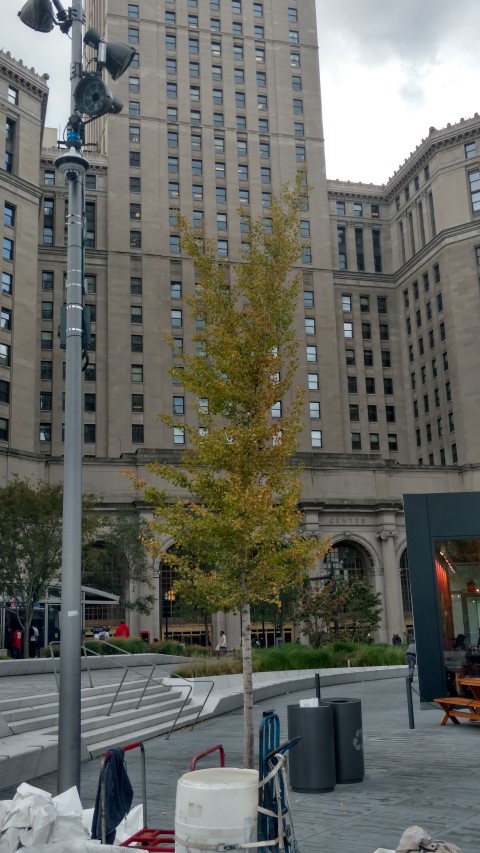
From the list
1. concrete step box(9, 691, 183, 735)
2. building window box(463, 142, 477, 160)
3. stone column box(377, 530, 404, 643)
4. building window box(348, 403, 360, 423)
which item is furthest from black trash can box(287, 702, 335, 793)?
building window box(463, 142, 477, 160)

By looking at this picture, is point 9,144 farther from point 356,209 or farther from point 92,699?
point 92,699

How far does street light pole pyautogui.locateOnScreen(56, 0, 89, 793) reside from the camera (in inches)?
354

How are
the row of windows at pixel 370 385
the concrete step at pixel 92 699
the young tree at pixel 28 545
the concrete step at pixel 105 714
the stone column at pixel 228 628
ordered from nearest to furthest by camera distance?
the concrete step at pixel 105 714 < the concrete step at pixel 92 699 < the young tree at pixel 28 545 < the stone column at pixel 228 628 < the row of windows at pixel 370 385

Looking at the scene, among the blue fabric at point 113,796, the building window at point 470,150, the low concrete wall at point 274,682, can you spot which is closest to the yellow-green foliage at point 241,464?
the blue fabric at point 113,796

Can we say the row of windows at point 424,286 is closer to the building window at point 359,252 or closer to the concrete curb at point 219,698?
the building window at point 359,252

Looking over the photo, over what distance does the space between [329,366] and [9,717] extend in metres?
66.9

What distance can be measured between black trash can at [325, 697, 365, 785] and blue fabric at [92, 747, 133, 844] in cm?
452

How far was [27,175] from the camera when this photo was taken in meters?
65.8

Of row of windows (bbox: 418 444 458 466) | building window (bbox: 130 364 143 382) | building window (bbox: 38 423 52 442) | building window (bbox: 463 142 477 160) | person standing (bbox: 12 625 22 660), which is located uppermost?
building window (bbox: 463 142 477 160)

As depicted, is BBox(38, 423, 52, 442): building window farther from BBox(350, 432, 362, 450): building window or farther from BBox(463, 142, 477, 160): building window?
BBox(463, 142, 477, 160): building window

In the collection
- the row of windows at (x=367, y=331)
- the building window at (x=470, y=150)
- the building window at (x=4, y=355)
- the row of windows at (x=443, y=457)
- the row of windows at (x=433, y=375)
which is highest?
the building window at (x=470, y=150)

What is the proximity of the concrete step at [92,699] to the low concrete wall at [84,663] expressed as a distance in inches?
70.9

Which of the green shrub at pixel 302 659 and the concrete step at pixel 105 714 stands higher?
the green shrub at pixel 302 659

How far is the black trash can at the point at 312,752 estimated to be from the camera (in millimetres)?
10000
